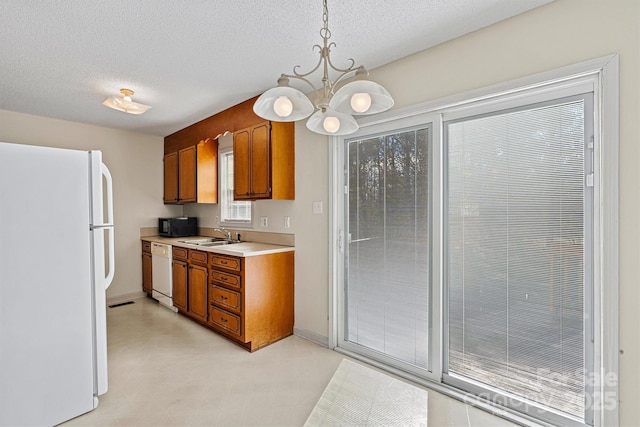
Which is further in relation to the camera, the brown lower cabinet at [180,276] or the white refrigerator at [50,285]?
the brown lower cabinet at [180,276]

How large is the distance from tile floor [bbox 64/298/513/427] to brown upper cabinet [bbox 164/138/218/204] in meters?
1.85

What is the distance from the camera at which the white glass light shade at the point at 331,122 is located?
1.49 m

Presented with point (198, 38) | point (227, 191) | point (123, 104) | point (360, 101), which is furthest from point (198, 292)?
point (360, 101)

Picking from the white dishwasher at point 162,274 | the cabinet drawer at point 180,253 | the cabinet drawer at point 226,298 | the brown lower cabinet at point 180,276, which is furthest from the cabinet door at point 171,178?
the cabinet drawer at point 226,298

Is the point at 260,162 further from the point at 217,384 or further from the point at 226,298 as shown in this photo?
the point at 217,384

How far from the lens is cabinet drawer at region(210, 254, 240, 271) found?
289 cm

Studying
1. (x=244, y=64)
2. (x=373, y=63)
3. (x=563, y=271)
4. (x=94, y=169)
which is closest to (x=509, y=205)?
(x=563, y=271)

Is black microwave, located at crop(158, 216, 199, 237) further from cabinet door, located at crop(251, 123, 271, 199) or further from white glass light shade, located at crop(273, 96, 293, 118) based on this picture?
white glass light shade, located at crop(273, 96, 293, 118)

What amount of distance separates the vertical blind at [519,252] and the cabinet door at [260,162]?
1.69m

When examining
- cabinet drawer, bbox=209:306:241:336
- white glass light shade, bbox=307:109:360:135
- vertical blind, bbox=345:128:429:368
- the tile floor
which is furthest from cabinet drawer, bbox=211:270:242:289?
white glass light shade, bbox=307:109:360:135

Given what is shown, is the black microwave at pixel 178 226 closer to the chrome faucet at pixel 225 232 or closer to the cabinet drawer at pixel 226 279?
the chrome faucet at pixel 225 232

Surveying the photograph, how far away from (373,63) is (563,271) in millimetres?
1978

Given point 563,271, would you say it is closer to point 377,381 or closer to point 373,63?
point 377,381

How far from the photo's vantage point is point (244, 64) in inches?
98.7
